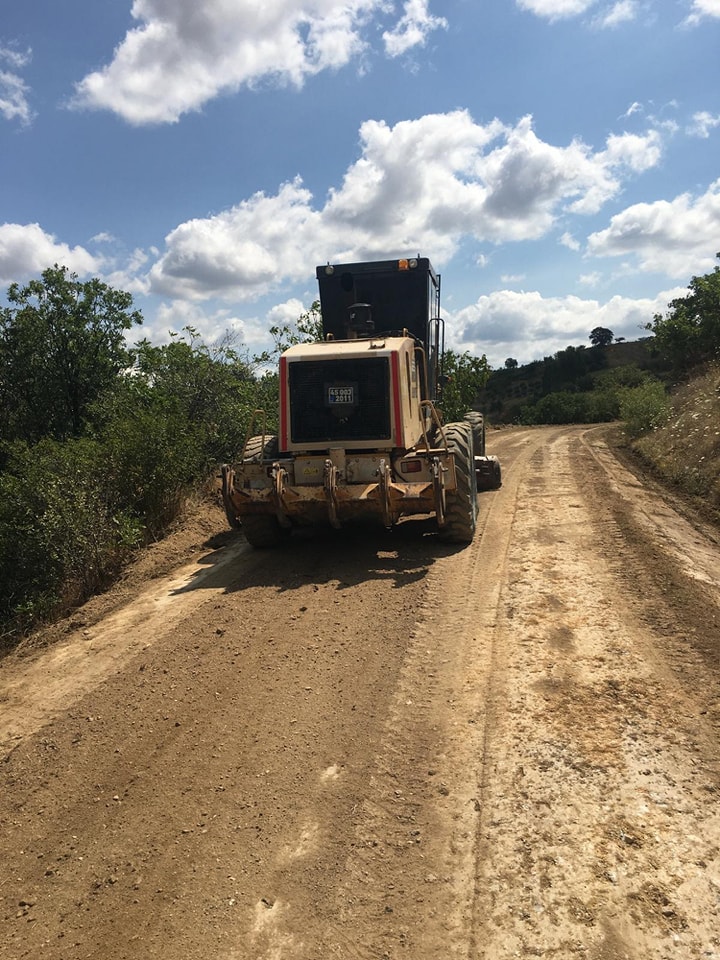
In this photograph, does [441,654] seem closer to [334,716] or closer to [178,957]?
[334,716]

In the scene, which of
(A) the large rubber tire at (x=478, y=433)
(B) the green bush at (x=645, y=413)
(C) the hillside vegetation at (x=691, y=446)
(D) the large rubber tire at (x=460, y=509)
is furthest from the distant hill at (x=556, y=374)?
(D) the large rubber tire at (x=460, y=509)

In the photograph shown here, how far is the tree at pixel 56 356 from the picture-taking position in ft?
41.1

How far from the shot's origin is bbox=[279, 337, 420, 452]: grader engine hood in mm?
6992

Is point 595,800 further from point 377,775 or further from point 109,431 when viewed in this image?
point 109,431

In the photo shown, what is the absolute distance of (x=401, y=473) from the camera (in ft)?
22.9

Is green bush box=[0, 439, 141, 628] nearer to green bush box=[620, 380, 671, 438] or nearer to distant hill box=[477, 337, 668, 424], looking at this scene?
green bush box=[620, 380, 671, 438]

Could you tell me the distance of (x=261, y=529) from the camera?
7430 mm

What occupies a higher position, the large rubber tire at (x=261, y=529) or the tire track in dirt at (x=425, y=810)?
the large rubber tire at (x=261, y=529)

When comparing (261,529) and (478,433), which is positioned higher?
(478,433)

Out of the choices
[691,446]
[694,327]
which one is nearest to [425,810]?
[691,446]

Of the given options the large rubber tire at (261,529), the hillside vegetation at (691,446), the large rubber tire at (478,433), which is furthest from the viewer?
the large rubber tire at (478,433)

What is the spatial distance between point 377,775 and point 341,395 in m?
4.61

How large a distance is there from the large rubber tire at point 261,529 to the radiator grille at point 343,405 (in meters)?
1.02

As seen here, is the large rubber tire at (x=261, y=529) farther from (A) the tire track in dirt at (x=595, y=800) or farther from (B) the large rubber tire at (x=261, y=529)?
(A) the tire track in dirt at (x=595, y=800)
